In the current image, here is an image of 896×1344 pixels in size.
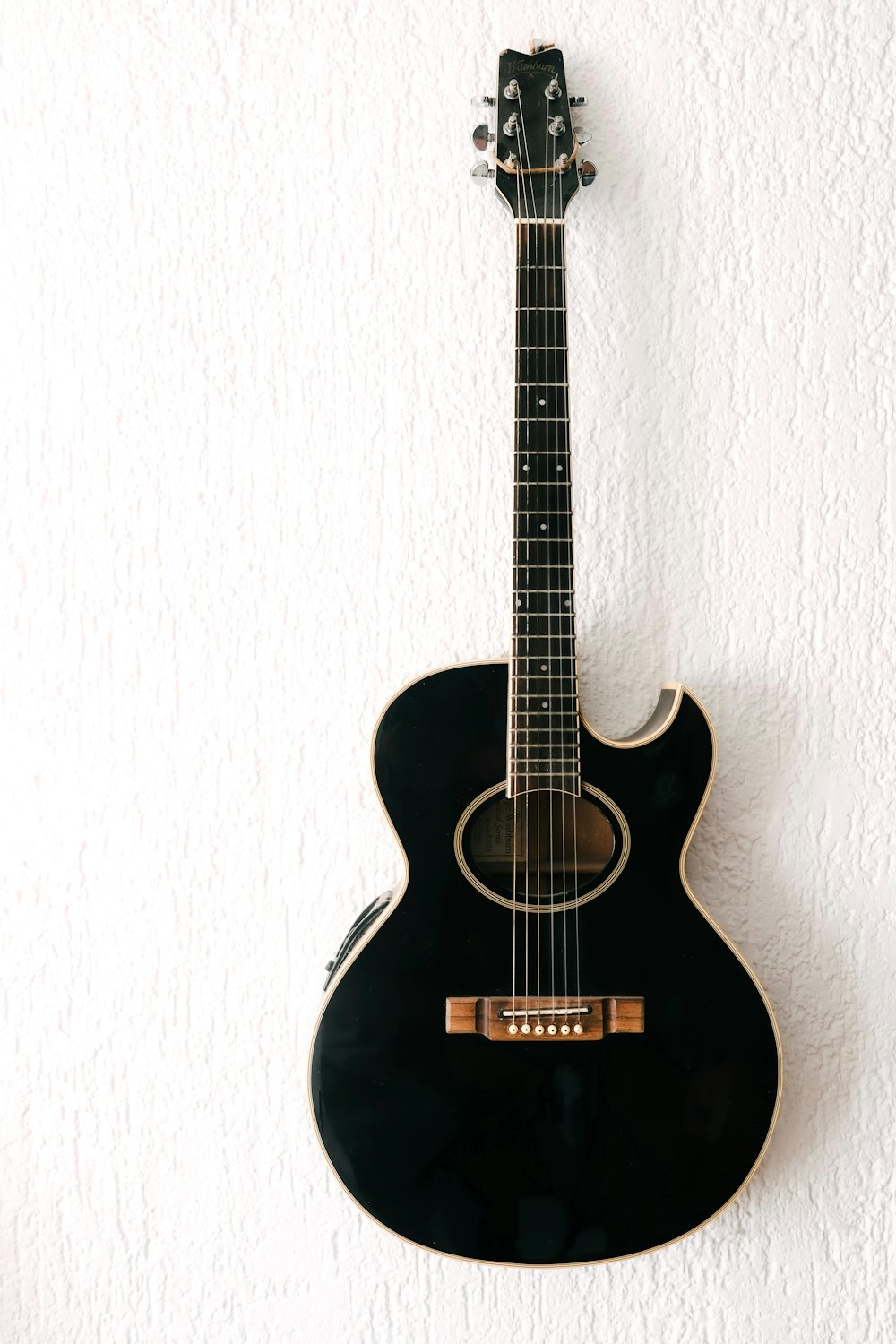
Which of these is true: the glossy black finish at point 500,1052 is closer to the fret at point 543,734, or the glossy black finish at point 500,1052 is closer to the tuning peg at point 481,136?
the fret at point 543,734

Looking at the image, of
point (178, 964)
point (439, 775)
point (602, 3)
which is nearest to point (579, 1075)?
point (439, 775)

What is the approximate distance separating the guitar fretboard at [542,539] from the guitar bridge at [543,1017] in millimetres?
199

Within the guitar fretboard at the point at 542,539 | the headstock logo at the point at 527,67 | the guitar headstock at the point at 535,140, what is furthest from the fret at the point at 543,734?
the headstock logo at the point at 527,67

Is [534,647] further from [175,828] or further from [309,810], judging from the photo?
[175,828]

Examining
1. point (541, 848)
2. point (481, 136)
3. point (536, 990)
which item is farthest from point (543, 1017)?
point (481, 136)

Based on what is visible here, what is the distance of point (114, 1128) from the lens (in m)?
1.04

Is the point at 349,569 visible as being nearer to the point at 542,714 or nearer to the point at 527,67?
the point at 542,714

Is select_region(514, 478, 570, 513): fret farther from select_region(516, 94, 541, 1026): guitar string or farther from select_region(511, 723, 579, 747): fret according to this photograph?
select_region(511, 723, 579, 747): fret

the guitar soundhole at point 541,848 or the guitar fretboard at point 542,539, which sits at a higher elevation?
the guitar fretboard at point 542,539

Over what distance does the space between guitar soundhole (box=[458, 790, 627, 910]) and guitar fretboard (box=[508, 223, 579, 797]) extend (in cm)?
3

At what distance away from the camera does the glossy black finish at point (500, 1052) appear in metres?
0.92

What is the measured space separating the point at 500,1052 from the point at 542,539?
48cm

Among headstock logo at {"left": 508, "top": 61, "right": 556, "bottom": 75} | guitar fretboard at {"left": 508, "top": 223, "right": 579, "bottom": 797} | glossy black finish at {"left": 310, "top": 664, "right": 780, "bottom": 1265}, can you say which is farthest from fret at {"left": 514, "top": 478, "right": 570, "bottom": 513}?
headstock logo at {"left": 508, "top": 61, "right": 556, "bottom": 75}

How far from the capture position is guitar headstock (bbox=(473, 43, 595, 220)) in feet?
3.12
